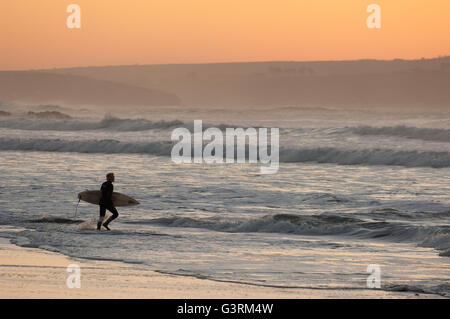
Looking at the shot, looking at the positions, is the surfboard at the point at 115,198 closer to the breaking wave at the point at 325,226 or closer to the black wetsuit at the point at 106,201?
the breaking wave at the point at 325,226

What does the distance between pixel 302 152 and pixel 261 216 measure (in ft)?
66.0

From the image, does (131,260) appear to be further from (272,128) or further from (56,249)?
(272,128)

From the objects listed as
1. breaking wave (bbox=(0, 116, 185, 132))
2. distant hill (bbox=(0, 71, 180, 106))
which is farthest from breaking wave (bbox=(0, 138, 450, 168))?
distant hill (bbox=(0, 71, 180, 106))

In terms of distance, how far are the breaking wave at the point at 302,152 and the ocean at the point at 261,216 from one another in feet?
0.37

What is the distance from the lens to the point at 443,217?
16812 mm

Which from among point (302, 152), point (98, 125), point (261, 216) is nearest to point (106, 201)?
point (261, 216)

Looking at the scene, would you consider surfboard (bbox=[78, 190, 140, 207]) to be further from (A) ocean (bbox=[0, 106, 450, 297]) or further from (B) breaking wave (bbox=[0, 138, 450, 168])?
(B) breaking wave (bbox=[0, 138, 450, 168])

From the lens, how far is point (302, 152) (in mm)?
36469

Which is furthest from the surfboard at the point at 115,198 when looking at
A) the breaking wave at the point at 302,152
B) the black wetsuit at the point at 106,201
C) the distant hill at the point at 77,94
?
the distant hill at the point at 77,94

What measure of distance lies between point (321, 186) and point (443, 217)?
6.74 meters

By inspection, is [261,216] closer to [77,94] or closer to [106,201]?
[106,201]

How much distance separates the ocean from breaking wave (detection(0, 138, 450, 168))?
0.11 meters

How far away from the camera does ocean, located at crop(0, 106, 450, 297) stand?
11133mm
